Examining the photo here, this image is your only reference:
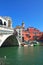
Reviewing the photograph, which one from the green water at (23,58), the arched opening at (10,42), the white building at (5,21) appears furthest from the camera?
the white building at (5,21)

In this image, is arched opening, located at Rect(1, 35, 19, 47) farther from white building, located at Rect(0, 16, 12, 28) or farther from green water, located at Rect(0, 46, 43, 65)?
green water, located at Rect(0, 46, 43, 65)

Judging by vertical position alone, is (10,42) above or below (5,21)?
below

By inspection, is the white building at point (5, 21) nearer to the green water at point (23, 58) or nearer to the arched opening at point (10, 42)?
the arched opening at point (10, 42)

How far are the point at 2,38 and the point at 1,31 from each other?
2465 mm

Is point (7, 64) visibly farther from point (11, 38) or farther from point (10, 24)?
point (10, 24)

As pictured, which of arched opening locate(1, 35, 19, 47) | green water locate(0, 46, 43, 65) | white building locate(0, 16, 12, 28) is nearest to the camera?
green water locate(0, 46, 43, 65)

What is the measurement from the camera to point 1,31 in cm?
6562

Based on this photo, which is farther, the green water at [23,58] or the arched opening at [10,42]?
the arched opening at [10,42]

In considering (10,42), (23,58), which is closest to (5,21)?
(10,42)

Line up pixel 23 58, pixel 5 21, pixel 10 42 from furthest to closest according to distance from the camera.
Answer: pixel 5 21 < pixel 10 42 < pixel 23 58

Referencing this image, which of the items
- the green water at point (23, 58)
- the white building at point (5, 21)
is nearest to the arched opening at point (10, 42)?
the white building at point (5, 21)

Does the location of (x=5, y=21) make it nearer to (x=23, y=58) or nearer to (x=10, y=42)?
(x=10, y=42)

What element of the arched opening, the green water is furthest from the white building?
the green water

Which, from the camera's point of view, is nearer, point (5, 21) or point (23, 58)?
point (23, 58)
